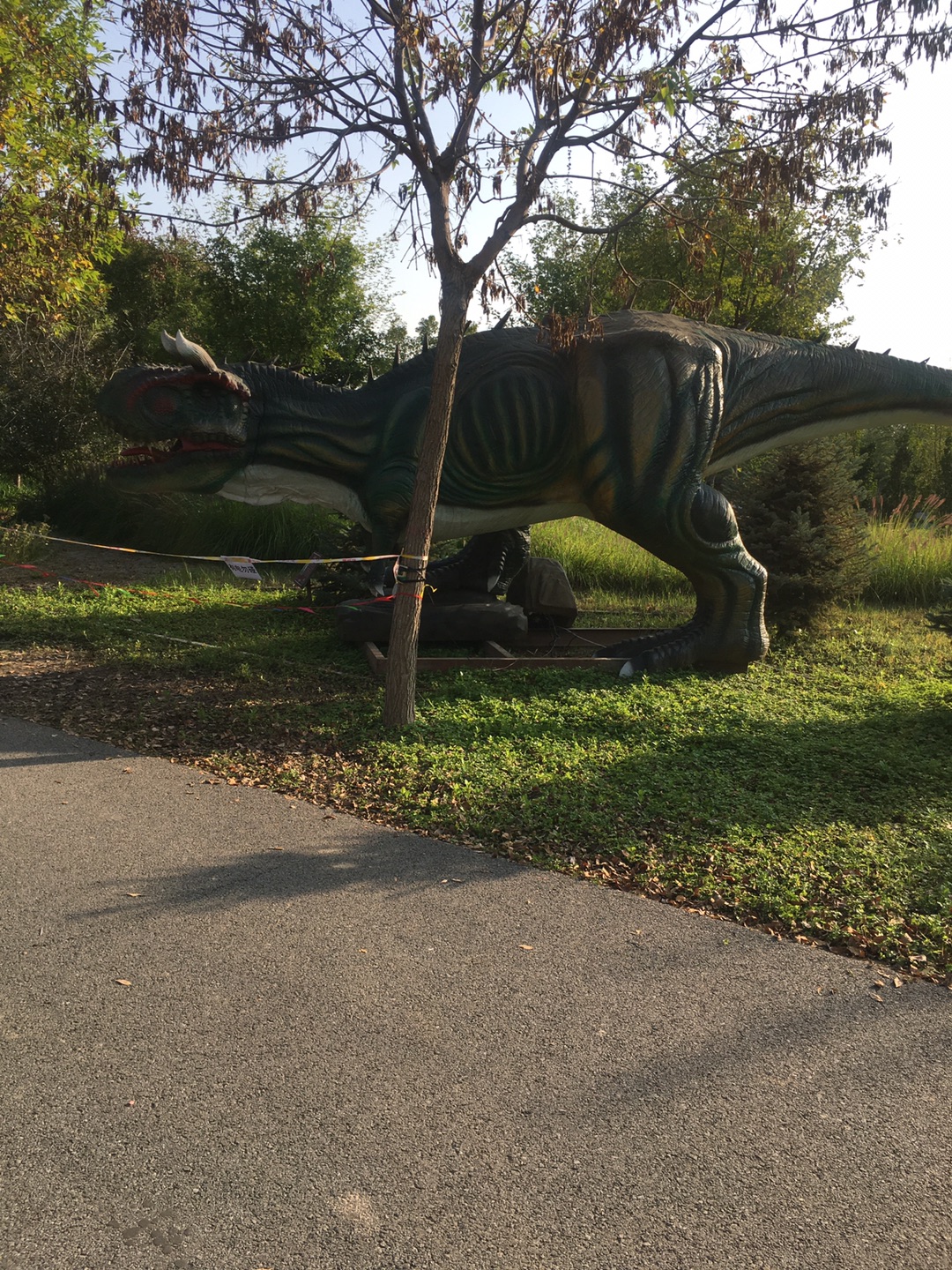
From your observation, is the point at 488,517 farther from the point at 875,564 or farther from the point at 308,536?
the point at 308,536

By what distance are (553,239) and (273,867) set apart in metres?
16.1

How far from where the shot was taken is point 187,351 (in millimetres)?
4871

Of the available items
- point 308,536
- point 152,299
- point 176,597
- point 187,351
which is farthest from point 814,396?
point 152,299

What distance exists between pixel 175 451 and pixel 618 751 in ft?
9.76

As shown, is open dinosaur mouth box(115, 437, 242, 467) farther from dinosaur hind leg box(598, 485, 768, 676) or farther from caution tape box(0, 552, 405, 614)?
caution tape box(0, 552, 405, 614)

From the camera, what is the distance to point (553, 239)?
1703 centimetres

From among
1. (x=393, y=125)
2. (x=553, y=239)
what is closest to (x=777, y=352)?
(x=393, y=125)

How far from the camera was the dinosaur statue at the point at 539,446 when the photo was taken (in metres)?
5.47

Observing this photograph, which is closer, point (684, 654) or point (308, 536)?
point (684, 654)

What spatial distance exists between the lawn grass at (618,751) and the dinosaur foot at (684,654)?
0.15m

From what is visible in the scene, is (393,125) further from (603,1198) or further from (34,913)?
(603,1198)

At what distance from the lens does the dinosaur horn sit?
482 centimetres

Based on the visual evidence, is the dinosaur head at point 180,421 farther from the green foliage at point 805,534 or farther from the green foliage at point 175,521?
the green foliage at point 175,521

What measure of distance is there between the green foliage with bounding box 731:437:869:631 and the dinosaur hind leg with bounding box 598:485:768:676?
1.27 meters
